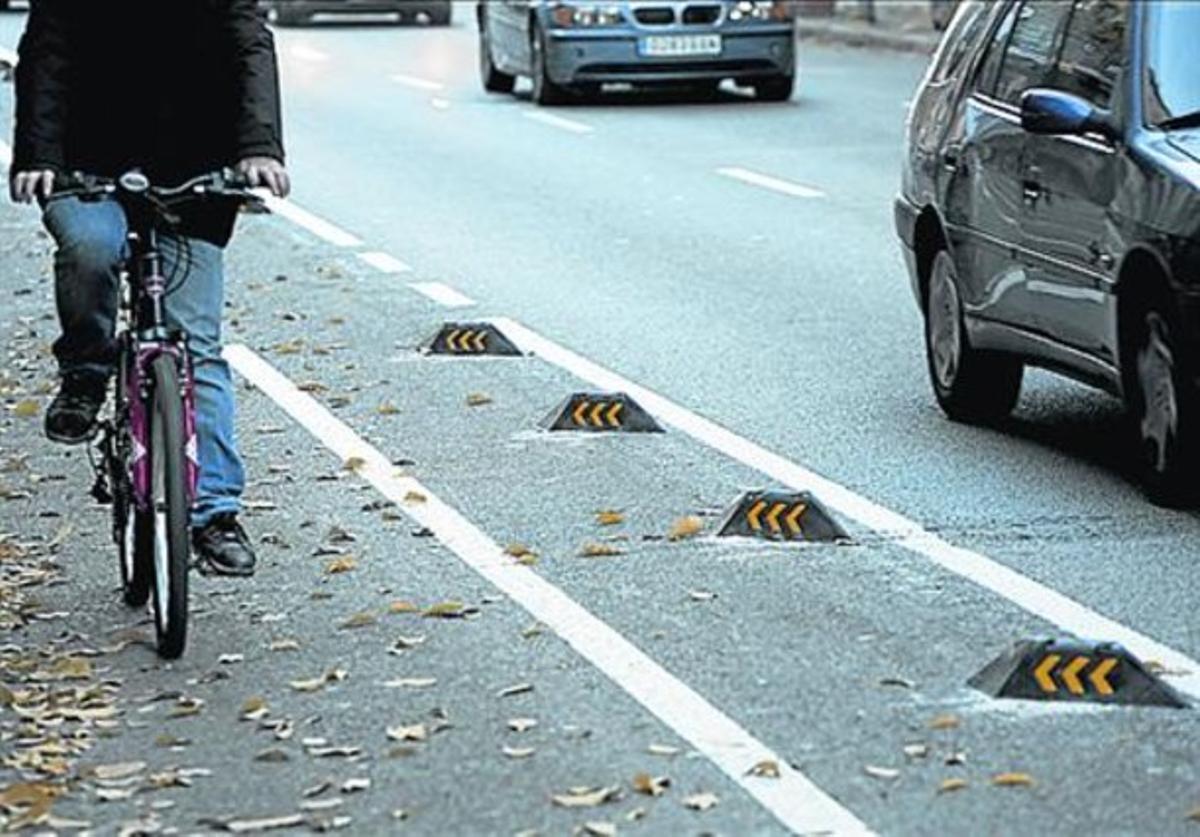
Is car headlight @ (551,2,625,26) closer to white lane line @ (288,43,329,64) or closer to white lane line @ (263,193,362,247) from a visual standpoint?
white lane line @ (263,193,362,247)

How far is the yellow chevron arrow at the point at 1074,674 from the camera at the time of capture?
7.54 m

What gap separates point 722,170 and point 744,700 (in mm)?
15427

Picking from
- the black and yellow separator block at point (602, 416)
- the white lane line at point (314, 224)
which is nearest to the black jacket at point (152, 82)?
the black and yellow separator block at point (602, 416)

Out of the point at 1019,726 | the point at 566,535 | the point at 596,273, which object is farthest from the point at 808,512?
the point at 596,273

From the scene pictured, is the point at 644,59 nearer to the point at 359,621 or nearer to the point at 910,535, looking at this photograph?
the point at 910,535

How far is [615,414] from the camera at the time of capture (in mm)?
11922

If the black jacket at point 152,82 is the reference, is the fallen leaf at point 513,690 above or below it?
below

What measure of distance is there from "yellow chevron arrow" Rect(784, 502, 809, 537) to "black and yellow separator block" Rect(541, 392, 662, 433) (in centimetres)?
202

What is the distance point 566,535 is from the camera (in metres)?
9.80

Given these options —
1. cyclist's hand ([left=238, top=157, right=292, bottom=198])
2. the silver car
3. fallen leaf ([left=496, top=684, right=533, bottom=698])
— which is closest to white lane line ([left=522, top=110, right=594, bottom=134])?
the silver car

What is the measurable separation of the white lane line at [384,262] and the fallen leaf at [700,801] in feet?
35.0

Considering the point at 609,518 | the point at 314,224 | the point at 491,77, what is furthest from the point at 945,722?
the point at 491,77

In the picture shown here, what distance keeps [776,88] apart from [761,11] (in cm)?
98

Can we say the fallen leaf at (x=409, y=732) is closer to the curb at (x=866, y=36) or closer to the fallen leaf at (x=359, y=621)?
the fallen leaf at (x=359, y=621)
